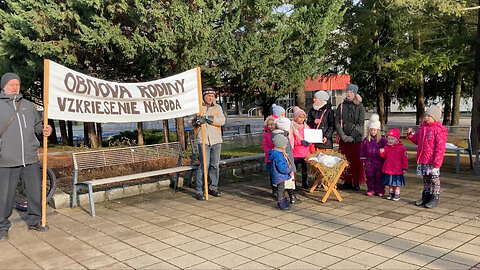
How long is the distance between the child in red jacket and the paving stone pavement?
34cm

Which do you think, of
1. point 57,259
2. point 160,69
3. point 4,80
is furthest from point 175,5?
point 57,259

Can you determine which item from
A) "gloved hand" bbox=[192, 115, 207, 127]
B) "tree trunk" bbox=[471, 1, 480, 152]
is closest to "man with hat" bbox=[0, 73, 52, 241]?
"gloved hand" bbox=[192, 115, 207, 127]

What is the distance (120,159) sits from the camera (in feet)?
25.8

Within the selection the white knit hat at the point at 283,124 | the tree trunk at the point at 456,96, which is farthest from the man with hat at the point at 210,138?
the tree trunk at the point at 456,96

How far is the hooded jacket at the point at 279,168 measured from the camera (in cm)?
618

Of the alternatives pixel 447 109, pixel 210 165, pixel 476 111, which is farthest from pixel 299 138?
pixel 447 109

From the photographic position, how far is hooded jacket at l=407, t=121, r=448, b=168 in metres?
6.00

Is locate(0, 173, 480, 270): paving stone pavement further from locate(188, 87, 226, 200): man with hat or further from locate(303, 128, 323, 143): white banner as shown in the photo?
locate(303, 128, 323, 143): white banner

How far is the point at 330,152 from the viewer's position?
7.09 metres

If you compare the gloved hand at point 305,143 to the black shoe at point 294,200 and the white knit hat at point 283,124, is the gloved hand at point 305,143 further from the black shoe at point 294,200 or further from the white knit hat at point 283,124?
the black shoe at point 294,200

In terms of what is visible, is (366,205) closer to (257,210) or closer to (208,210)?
(257,210)

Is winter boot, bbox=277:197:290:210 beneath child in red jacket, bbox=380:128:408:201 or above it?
beneath

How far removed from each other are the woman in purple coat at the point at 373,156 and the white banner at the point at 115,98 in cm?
306

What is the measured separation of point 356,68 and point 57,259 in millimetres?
15936
